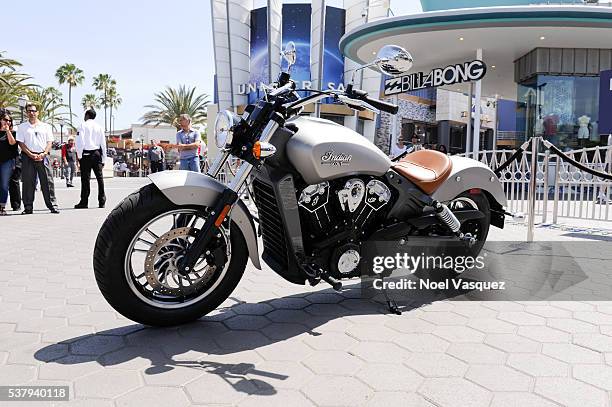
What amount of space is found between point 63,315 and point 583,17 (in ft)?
44.3

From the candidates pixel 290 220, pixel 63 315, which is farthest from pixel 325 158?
pixel 63 315

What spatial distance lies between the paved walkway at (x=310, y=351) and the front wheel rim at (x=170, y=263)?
0.66 feet

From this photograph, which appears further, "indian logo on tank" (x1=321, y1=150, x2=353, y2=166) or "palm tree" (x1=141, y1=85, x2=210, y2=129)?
"palm tree" (x1=141, y1=85, x2=210, y2=129)

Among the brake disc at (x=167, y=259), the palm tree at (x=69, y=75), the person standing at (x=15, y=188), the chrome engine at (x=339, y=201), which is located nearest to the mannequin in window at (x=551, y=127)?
the chrome engine at (x=339, y=201)

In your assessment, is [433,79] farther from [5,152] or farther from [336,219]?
[336,219]

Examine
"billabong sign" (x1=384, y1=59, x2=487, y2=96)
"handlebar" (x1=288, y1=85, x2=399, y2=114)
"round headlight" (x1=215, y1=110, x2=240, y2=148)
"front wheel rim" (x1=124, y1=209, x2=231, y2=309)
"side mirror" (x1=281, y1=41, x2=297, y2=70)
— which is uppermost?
"billabong sign" (x1=384, y1=59, x2=487, y2=96)

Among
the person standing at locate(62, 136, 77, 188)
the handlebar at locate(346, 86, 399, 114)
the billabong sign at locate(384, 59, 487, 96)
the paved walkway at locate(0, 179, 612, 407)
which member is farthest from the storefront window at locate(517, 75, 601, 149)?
the person standing at locate(62, 136, 77, 188)

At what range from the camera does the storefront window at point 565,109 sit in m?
14.3

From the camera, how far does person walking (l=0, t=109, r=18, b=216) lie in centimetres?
744

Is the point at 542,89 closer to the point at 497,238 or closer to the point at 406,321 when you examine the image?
the point at 497,238

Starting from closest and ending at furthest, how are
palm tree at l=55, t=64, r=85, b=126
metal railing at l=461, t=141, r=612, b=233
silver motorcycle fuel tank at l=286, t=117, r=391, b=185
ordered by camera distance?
silver motorcycle fuel tank at l=286, t=117, r=391, b=185, metal railing at l=461, t=141, r=612, b=233, palm tree at l=55, t=64, r=85, b=126

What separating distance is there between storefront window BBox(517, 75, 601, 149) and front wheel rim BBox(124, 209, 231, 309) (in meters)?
14.5

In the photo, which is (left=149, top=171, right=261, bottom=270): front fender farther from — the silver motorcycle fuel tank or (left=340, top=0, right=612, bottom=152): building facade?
(left=340, top=0, right=612, bottom=152): building facade

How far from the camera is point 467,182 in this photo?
346cm
